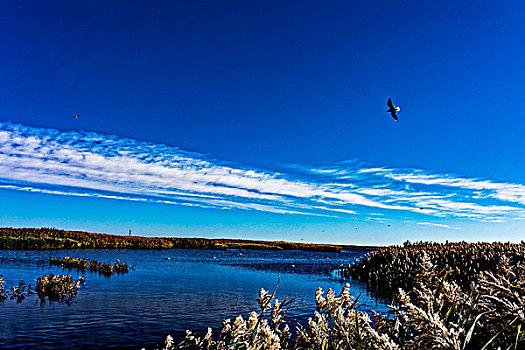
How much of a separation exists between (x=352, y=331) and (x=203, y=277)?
25.1m

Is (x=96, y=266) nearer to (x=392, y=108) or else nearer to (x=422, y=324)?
(x=392, y=108)

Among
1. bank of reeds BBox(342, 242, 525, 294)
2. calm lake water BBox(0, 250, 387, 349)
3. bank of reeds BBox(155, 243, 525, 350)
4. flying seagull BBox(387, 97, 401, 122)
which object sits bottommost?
calm lake water BBox(0, 250, 387, 349)

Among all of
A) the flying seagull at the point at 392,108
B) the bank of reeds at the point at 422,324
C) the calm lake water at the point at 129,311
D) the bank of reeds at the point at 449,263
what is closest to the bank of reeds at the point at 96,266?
the calm lake water at the point at 129,311

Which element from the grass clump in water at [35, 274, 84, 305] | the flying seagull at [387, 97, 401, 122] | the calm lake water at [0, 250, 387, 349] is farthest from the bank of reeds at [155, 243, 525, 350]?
the grass clump in water at [35, 274, 84, 305]

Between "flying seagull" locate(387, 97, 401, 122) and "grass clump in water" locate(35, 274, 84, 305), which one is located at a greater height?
"flying seagull" locate(387, 97, 401, 122)

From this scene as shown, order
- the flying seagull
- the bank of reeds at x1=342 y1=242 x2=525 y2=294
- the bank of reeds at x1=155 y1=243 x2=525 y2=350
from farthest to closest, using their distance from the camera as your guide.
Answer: the bank of reeds at x1=342 y1=242 x2=525 y2=294 < the flying seagull < the bank of reeds at x1=155 y1=243 x2=525 y2=350

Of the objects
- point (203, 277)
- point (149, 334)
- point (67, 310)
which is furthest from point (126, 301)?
point (203, 277)

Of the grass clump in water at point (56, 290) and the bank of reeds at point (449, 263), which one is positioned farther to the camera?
the bank of reeds at point (449, 263)

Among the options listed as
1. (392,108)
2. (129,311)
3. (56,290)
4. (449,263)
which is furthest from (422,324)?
(449,263)

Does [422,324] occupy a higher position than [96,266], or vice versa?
[422,324]

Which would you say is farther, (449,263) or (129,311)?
(449,263)

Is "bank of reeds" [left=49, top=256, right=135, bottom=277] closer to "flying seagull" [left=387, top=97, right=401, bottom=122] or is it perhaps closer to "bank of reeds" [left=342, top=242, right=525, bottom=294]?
"bank of reeds" [left=342, top=242, right=525, bottom=294]

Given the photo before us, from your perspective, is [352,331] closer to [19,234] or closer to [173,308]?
[173,308]

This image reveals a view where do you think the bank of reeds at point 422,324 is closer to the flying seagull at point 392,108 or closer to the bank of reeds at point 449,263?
the flying seagull at point 392,108
